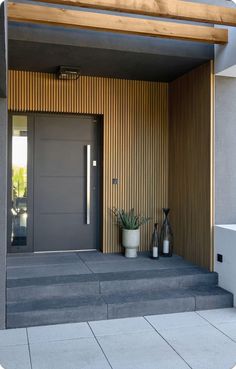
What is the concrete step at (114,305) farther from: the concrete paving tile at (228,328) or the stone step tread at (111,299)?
the concrete paving tile at (228,328)

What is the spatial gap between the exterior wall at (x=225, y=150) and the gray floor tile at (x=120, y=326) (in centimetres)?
158

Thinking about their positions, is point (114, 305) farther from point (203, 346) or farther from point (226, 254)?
point (226, 254)

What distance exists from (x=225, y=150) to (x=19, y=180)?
2.73 meters

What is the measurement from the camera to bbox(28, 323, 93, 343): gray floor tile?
340 cm

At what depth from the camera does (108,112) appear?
546cm

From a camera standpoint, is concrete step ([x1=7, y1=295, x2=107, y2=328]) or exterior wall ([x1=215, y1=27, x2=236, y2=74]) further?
exterior wall ([x1=215, y1=27, x2=236, y2=74])

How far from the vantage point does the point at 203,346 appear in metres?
3.27

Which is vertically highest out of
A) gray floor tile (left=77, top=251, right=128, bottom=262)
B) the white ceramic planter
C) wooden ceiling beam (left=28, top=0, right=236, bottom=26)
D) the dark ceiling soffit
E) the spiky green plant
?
wooden ceiling beam (left=28, top=0, right=236, bottom=26)

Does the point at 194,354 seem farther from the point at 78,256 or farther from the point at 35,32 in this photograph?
the point at 35,32

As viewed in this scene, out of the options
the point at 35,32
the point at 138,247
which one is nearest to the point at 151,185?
the point at 138,247

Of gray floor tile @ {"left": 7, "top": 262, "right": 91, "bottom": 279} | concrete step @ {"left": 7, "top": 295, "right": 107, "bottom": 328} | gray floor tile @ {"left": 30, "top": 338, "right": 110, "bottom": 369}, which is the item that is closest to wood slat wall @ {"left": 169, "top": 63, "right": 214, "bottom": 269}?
gray floor tile @ {"left": 7, "top": 262, "right": 91, "bottom": 279}

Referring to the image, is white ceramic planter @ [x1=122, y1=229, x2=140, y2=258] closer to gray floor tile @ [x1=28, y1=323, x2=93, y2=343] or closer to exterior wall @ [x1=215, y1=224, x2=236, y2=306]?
exterior wall @ [x1=215, y1=224, x2=236, y2=306]

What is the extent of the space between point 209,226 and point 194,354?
1.79m

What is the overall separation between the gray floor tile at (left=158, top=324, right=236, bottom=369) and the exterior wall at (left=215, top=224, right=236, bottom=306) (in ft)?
2.44
